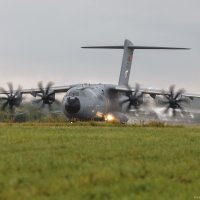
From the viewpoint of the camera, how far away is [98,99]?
150 ft

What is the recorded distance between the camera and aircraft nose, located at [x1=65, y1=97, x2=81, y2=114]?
4359 centimetres

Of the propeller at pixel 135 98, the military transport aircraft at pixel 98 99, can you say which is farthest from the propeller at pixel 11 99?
the propeller at pixel 135 98

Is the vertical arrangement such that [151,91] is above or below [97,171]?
above

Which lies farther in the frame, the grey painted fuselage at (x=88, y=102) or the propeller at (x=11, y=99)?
the propeller at (x=11, y=99)

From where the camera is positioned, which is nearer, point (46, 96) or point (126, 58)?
point (46, 96)

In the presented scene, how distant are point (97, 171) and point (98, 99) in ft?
113

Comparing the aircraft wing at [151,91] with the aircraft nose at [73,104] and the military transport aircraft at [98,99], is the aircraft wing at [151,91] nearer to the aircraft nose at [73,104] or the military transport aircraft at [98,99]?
the military transport aircraft at [98,99]

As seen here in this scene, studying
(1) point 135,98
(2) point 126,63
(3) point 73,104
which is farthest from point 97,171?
(2) point 126,63

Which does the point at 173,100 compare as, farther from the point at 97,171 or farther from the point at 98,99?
the point at 97,171

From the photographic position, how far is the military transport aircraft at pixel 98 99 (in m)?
44.4

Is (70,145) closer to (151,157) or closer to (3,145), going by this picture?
(3,145)

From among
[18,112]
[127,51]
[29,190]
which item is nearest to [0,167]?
[29,190]

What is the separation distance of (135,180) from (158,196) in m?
1.47

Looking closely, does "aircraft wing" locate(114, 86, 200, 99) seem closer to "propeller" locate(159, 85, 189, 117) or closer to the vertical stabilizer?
"propeller" locate(159, 85, 189, 117)
